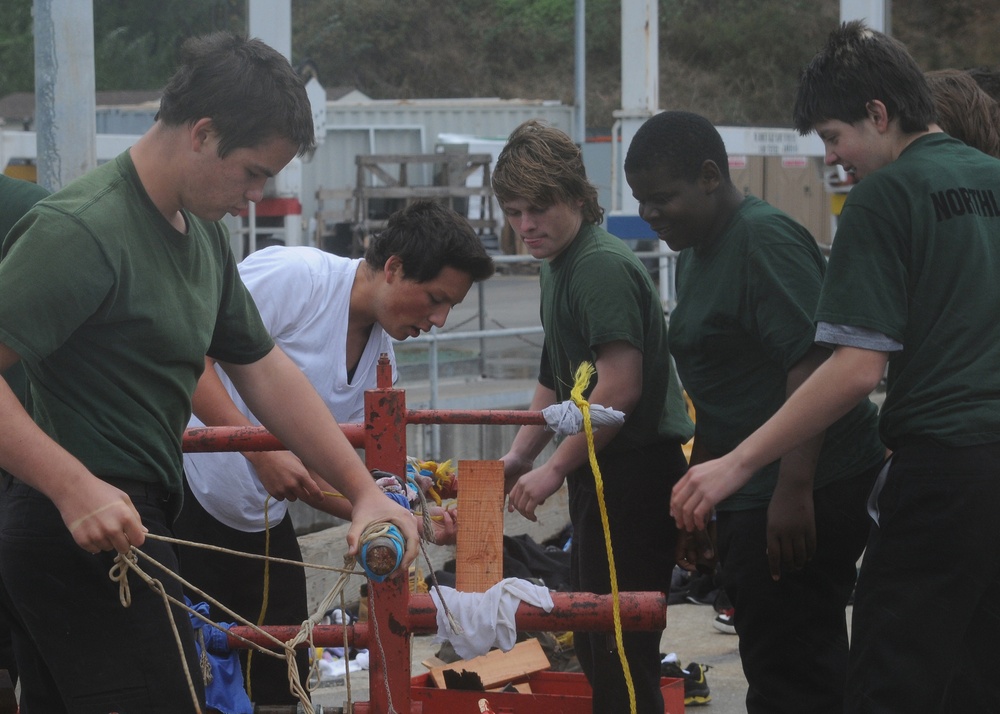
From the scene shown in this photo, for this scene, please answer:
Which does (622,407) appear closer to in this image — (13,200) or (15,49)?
(13,200)

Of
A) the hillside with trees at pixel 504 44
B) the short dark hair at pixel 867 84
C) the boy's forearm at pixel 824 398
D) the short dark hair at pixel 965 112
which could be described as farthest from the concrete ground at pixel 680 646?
the hillside with trees at pixel 504 44

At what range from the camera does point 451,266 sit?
136 inches

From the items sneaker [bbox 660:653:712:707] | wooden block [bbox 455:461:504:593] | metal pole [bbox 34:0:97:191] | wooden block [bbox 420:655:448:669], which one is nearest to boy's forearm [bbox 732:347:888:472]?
wooden block [bbox 455:461:504:593]

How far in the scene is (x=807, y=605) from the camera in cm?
297

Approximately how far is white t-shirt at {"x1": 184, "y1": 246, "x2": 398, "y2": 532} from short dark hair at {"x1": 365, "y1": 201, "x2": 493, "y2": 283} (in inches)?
6.5

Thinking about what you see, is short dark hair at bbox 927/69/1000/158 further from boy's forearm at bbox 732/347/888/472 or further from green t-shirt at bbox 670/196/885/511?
boy's forearm at bbox 732/347/888/472

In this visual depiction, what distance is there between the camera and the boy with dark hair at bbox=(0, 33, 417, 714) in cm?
208

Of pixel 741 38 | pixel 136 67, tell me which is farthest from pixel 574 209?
pixel 136 67

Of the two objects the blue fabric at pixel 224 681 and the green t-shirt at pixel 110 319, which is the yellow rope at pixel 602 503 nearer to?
the green t-shirt at pixel 110 319

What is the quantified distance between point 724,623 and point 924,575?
123 inches

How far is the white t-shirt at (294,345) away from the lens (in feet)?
11.1

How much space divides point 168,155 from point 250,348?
54cm

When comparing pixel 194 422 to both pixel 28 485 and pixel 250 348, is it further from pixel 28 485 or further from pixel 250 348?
pixel 28 485

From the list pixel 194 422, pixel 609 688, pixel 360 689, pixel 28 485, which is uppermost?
pixel 28 485
